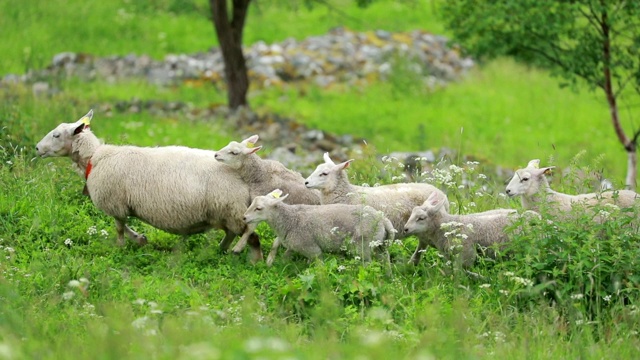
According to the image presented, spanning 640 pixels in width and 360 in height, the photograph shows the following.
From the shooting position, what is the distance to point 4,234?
9703 mm

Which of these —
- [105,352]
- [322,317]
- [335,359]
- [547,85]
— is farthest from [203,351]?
[547,85]

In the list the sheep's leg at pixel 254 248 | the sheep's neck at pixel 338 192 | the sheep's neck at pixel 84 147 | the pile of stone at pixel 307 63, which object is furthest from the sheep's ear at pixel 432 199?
the pile of stone at pixel 307 63

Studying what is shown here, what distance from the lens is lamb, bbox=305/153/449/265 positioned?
9.46 m

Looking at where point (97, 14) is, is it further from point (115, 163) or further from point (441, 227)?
point (441, 227)

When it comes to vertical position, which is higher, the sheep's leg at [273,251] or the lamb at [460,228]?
the lamb at [460,228]

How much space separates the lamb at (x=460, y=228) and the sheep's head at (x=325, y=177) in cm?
111

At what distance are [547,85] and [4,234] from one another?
60.7ft

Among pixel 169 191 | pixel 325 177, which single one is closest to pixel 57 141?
pixel 169 191

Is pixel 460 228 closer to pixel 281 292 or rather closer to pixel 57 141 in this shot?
pixel 281 292

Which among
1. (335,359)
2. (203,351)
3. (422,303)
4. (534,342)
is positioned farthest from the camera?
(422,303)

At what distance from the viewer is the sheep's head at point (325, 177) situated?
32.0 ft

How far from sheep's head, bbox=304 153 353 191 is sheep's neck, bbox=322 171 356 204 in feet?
0.09

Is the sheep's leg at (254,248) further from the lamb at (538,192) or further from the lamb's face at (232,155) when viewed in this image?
the lamb at (538,192)

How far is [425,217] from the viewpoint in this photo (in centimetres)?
894
